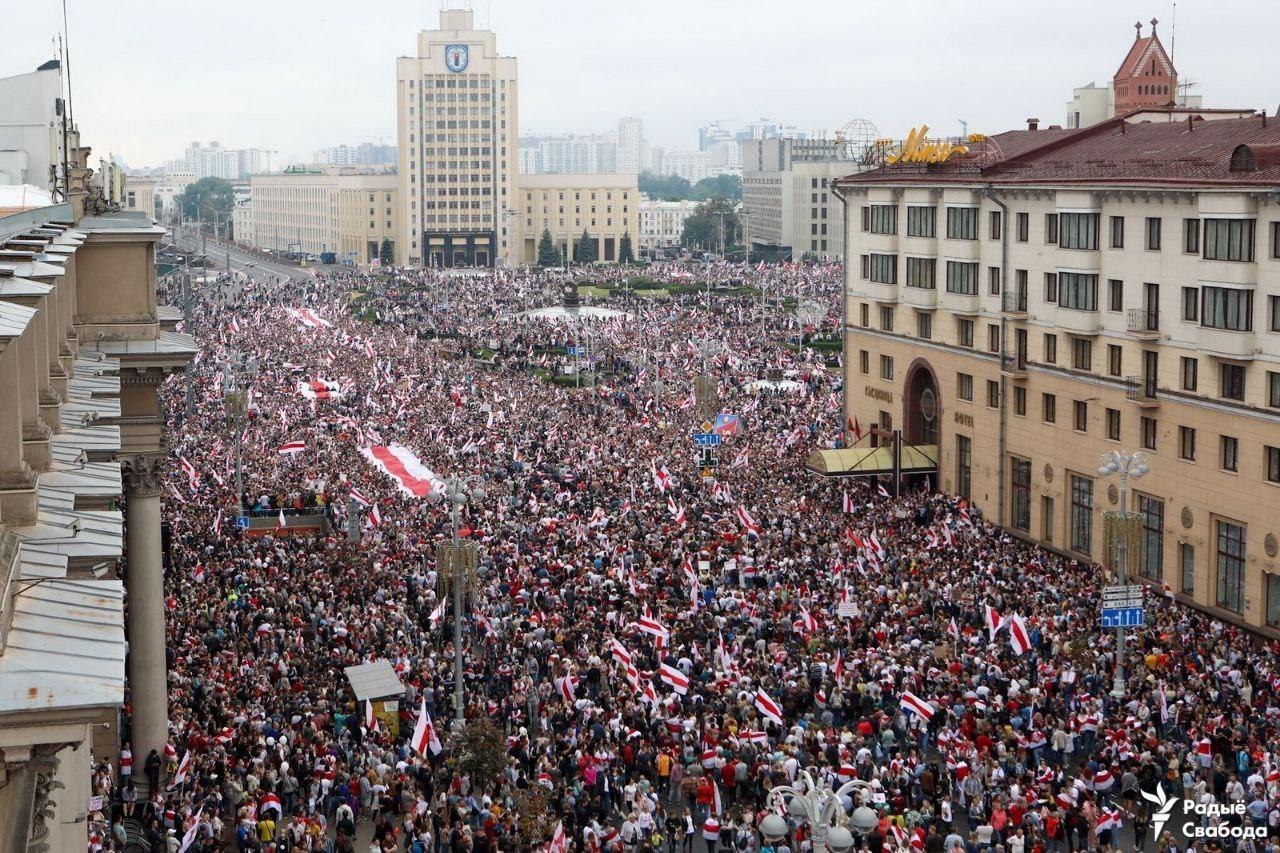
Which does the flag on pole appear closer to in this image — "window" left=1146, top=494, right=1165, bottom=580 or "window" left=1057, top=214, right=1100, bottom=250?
"window" left=1146, top=494, right=1165, bottom=580

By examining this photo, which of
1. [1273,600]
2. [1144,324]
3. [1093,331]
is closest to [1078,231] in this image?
[1093,331]

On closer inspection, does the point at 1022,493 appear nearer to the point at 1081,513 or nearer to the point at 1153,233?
the point at 1081,513

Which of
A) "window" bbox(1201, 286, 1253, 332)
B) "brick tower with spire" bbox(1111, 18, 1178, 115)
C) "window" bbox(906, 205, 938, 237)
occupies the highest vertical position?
"brick tower with spire" bbox(1111, 18, 1178, 115)

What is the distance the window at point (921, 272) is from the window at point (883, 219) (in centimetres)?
189

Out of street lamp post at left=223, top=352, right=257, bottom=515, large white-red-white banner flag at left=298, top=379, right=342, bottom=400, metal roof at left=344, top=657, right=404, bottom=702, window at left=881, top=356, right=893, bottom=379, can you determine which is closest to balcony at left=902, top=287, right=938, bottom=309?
window at left=881, top=356, right=893, bottom=379

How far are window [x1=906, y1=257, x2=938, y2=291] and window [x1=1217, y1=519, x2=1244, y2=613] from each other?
18.6 metres

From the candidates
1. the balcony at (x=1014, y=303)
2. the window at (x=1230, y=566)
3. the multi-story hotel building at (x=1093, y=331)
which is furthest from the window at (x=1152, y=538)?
the balcony at (x=1014, y=303)

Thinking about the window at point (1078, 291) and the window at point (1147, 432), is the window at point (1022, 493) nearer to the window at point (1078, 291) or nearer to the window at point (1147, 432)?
the window at point (1078, 291)

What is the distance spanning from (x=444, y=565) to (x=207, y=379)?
55535mm

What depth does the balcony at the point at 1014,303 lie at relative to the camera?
56.0 metres

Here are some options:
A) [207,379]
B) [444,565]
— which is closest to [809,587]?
[444,565]

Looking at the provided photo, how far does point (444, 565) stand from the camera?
123 ft

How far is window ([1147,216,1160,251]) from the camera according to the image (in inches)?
1913

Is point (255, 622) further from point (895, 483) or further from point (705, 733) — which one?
point (895, 483)
